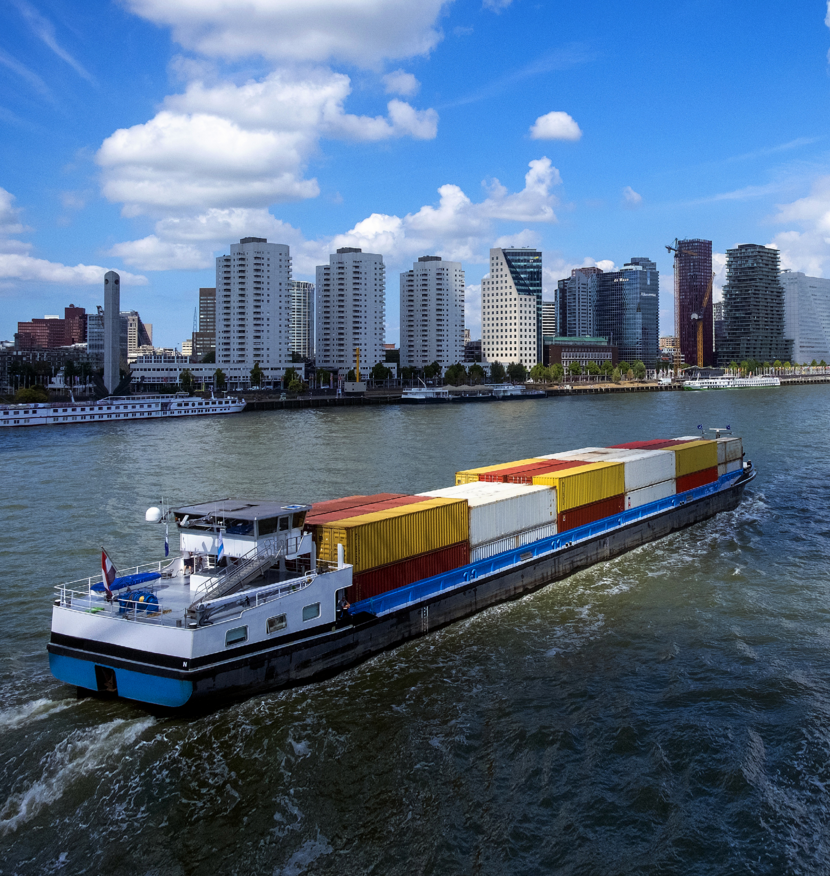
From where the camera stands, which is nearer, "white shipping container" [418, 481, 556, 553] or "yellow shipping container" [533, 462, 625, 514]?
"white shipping container" [418, 481, 556, 553]

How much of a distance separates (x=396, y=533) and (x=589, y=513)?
12.6 metres

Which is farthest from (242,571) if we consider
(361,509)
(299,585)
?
(361,509)

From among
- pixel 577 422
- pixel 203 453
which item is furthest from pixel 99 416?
pixel 577 422

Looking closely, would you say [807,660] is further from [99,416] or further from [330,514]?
[99,416]

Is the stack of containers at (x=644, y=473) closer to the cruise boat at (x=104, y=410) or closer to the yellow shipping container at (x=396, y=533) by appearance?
the yellow shipping container at (x=396, y=533)

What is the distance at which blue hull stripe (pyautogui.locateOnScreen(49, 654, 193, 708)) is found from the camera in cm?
1691

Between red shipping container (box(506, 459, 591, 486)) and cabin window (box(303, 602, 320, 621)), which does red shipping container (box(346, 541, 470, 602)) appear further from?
red shipping container (box(506, 459, 591, 486))

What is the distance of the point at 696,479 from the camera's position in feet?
137

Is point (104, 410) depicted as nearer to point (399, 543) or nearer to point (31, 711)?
point (399, 543)

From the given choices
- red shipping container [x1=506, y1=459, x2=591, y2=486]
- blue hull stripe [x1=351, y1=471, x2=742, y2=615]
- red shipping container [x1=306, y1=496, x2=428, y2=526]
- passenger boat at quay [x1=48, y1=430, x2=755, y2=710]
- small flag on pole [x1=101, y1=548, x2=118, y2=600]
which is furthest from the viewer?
red shipping container [x1=506, y1=459, x2=591, y2=486]

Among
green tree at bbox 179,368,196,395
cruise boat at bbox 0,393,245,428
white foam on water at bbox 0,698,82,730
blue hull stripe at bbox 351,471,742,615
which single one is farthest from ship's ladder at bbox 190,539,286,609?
green tree at bbox 179,368,196,395

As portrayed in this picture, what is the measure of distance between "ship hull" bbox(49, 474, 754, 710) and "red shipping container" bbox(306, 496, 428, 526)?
3.11 m

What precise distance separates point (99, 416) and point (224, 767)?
104750 mm

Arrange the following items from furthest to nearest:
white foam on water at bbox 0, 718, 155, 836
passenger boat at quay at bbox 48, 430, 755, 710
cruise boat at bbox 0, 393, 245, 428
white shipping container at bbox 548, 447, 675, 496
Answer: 1. cruise boat at bbox 0, 393, 245, 428
2. white shipping container at bbox 548, 447, 675, 496
3. passenger boat at quay at bbox 48, 430, 755, 710
4. white foam on water at bbox 0, 718, 155, 836
